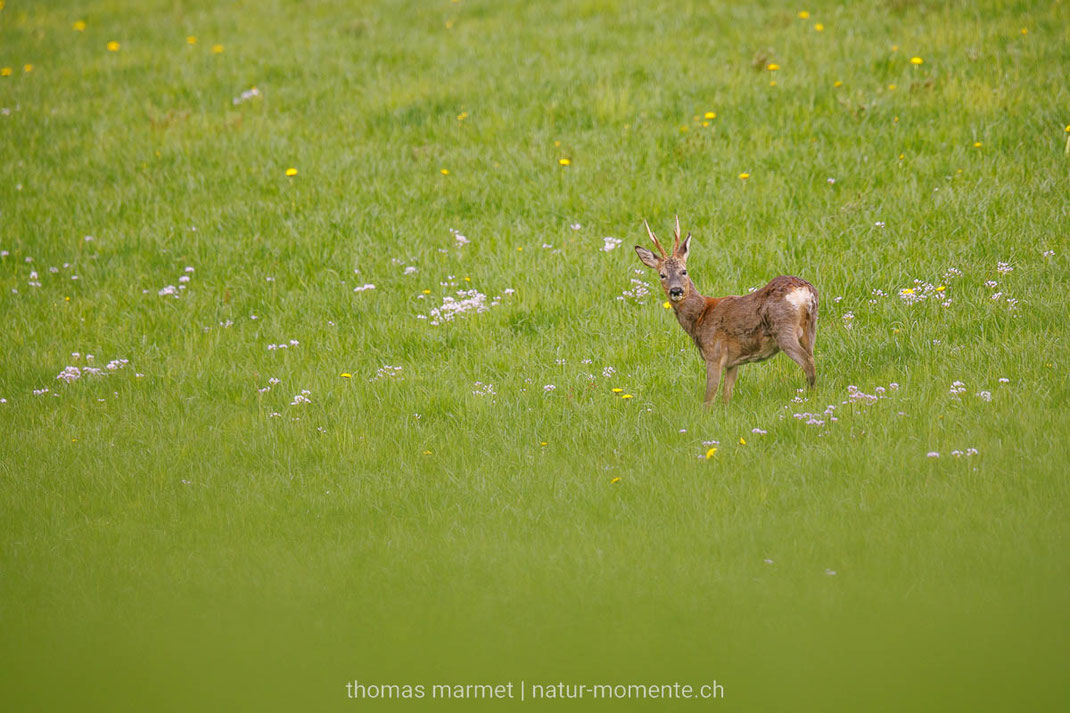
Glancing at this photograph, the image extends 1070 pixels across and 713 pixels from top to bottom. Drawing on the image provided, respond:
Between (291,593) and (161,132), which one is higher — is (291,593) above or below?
below

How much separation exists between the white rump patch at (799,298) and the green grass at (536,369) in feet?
2.28

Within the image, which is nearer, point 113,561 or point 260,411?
point 113,561

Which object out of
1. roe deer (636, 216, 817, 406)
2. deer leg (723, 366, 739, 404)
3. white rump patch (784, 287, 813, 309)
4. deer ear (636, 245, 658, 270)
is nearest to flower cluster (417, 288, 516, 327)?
deer ear (636, 245, 658, 270)

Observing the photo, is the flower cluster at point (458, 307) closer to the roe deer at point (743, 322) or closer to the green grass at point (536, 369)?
the green grass at point (536, 369)

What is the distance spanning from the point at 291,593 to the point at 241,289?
589cm

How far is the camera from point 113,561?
6656 mm

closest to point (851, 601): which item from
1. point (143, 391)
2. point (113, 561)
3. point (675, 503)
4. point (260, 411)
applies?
point (675, 503)

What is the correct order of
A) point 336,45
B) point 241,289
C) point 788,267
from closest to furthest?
point 788,267 < point 241,289 < point 336,45

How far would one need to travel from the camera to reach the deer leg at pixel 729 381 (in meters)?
8.34

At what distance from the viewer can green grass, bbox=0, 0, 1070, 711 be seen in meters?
5.58

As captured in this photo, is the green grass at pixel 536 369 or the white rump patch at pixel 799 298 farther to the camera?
the white rump patch at pixel 799 298

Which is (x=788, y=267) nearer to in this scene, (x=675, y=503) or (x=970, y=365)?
(x=970, y=365)

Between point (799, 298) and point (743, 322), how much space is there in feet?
1.46

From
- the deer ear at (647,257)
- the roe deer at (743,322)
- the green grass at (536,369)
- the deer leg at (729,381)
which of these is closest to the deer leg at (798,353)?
the roe deer at (743,322)
